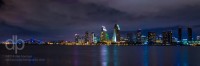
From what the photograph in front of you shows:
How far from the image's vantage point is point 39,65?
58469 millimetres

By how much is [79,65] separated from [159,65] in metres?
15.6

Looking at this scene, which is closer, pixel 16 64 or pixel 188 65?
pixel 16 64

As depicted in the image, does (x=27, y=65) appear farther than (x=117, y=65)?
No

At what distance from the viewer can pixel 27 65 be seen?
57438 millimetres

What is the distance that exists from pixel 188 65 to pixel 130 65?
11640 mm

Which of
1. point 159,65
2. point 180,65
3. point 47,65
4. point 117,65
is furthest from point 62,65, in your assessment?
point 180,65

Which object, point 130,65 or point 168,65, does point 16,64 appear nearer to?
point 130,65

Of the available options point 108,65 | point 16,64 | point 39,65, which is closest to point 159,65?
point 108,65

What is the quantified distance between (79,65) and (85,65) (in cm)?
129

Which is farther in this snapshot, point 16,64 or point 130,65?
point 130,65

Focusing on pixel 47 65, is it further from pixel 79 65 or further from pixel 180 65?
pixel 180 65

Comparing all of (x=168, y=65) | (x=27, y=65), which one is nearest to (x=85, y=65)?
(x=27, y=65)

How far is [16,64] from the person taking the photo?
191ft

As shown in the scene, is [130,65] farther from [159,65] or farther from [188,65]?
[188,65]
